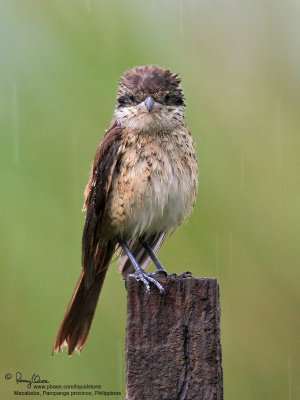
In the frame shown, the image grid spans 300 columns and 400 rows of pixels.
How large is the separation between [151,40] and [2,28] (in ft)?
3.93

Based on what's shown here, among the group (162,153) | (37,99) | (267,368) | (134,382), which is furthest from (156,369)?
(37,99)

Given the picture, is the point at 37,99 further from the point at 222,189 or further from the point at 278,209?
the point at 278,209

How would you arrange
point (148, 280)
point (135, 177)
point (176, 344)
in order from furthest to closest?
point (135, 177), point (148, 280), point (176, 344)

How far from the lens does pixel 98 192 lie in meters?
5.55

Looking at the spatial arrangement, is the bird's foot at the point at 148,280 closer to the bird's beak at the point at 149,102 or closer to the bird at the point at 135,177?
the bird at the point at 135,177

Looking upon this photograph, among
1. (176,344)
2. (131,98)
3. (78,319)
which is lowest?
(176,344)

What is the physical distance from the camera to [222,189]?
281 inches

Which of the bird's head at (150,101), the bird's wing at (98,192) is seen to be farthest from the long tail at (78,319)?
the bird's head at (150,101)

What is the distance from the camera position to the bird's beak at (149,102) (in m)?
5.47

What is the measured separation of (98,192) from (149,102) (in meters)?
0.61

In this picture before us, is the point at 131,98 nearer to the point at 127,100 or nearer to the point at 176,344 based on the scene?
the point at 127,100
